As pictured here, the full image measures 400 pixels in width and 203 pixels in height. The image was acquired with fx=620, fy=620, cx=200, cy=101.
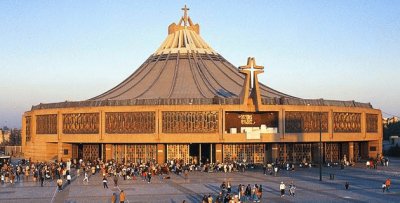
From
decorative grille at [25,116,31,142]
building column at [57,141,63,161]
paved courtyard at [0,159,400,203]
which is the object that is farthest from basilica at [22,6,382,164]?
paved courtyard at [0,159,400,203]

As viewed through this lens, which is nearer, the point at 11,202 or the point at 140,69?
the point at 11,202

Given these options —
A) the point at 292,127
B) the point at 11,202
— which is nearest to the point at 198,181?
the point at 11,202

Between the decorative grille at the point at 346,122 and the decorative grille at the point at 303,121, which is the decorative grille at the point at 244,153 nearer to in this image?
the decorative grille at the point at 303,121

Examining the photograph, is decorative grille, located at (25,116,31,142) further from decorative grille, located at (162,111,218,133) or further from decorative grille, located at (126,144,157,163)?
decorative grille, located at (162,111,218,133)

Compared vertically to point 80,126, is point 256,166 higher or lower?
lower

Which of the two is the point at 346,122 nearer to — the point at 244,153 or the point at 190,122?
the point at 244,153

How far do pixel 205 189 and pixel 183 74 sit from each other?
30356mm

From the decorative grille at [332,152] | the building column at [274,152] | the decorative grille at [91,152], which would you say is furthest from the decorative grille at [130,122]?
the decorative grille at [332,152]

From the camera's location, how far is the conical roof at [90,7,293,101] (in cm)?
5934

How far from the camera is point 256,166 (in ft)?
177

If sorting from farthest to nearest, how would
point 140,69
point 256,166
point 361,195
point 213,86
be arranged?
point 140,69 < point 213,86 < point 256,166 < point 361,195

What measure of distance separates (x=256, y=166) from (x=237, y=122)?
4353mm

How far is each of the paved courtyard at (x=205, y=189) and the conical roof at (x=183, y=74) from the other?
14.9 meters

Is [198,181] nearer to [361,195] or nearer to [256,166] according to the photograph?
[361,195]
